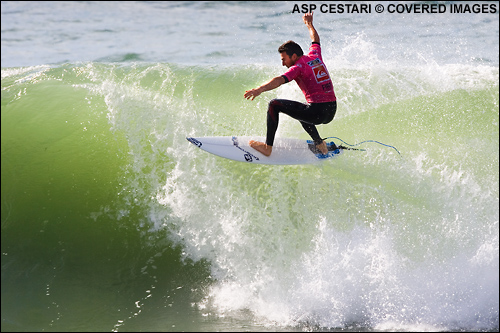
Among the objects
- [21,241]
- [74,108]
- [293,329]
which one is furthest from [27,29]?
[293,329]

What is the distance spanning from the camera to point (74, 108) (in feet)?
21.9

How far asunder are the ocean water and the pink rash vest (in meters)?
1.03

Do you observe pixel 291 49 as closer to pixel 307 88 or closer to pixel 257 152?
pixel 307 88

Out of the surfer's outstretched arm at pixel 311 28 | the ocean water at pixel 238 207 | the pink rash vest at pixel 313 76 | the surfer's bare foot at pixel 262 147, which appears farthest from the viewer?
the surfer's bare foot at pixel 262 147

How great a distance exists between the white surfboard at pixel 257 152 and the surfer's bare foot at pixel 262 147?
5 cm

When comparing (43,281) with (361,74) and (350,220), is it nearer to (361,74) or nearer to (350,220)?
(350,220)

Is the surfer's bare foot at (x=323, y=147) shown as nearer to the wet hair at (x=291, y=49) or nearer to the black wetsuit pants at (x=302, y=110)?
the black wetsuit pants at (x=302, y=110)

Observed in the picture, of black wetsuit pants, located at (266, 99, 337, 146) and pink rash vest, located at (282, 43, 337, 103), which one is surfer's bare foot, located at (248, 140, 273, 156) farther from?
pink rash vest, located at (282, 43, 337, 103)

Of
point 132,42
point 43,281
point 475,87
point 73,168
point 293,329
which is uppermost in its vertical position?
point 132,42

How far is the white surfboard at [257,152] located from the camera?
5363mm

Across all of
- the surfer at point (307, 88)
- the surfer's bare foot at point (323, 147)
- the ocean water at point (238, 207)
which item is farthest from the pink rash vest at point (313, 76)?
the ocean water at point (238, 207)

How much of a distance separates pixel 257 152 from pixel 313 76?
3.76 ft

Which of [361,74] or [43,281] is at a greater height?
[361,74]

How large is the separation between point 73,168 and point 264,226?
282cm
